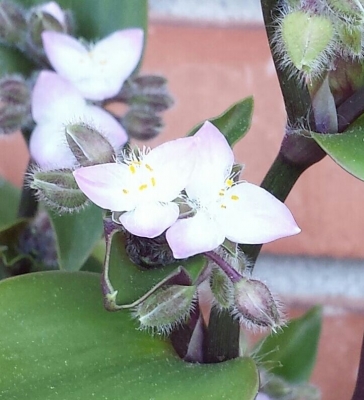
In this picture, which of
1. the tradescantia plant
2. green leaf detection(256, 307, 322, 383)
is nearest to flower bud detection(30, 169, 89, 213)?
the tradescantia plant

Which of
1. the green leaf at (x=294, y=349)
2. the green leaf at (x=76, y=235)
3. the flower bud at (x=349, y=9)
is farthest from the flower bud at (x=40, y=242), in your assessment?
the flower bud at (x=349, y=9)

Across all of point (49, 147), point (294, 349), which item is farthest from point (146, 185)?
point (294, 349)

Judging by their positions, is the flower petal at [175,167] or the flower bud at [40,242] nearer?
the flower petal at [175,167]

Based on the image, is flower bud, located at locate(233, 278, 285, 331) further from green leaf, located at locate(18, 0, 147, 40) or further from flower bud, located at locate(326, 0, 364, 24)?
green leaf, located at locate(18, 0, 147, 40)

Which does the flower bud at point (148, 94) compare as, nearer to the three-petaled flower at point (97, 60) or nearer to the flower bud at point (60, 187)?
the three-petaled flower at point (97, 60)

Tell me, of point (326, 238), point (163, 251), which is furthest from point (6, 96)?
point (326, 238)

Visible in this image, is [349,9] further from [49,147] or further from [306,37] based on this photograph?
[49,147]
